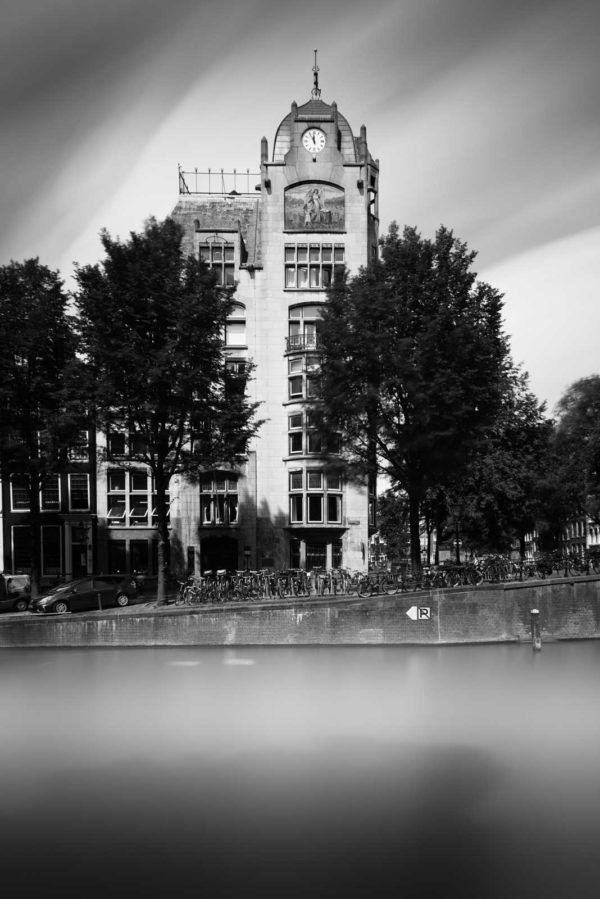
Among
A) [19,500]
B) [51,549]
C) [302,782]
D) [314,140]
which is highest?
[314,140]

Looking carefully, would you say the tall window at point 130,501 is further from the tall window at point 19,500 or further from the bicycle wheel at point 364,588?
the bicycle wheel at point 364,588

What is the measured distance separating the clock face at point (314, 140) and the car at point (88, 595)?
30752 mm

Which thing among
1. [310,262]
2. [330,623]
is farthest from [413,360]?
[310,262]

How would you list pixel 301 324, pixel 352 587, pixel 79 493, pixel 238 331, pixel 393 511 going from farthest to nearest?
pixel 393 511
pixel 238 331
pixel 301 324
pixel 79 493
pixel 352 587

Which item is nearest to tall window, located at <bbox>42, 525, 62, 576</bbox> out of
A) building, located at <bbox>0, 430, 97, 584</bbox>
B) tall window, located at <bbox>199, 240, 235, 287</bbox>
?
building, located at <bbox>0, 430, 97, 584</bbox>

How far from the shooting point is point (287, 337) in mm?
52750

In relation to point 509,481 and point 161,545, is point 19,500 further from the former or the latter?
point 509,481

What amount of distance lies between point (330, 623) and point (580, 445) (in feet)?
101

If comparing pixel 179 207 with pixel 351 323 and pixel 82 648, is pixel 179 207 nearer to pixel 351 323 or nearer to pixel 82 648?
pixel 351 323

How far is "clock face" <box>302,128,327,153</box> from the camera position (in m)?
55.2

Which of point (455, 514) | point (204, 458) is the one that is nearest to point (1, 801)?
point (204, 458)

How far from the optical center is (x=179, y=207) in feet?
194

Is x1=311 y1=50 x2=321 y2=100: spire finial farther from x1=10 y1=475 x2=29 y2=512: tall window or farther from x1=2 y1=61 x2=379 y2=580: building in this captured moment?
x1=10 y1=475 x2=29 y2=512: tall window

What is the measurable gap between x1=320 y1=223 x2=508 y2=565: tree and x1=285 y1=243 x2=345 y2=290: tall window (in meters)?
16.4
